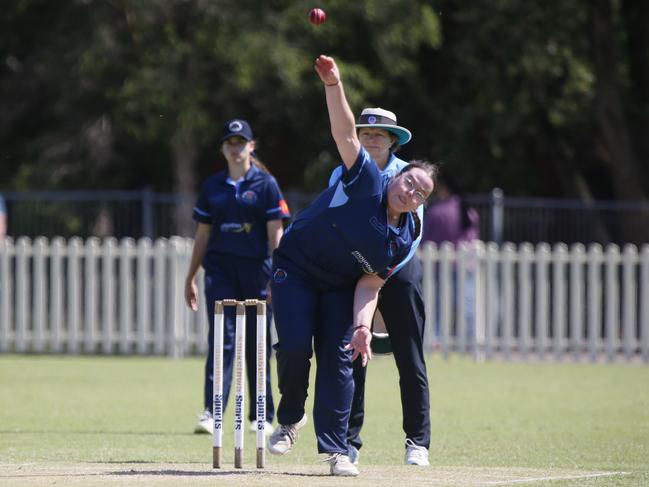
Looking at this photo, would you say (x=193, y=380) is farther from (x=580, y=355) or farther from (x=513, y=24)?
(x=513, y=24)

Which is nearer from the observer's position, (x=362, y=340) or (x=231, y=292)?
(x=362, y=340)

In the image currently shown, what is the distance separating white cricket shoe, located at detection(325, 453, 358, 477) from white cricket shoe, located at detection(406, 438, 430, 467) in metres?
Answer: 0.68

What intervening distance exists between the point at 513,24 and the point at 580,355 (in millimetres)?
7808

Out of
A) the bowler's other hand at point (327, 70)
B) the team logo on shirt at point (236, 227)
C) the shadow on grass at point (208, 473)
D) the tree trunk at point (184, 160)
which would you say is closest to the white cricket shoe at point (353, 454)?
the shadow on grass at point (208, 473)

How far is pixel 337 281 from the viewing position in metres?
7.43

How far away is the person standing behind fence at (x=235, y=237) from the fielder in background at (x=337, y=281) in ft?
7.92

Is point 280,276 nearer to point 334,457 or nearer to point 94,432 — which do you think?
point 334,457

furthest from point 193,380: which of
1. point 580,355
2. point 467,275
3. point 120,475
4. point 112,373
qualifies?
point 120,475

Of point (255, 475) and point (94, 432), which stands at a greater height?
point (255, 475)

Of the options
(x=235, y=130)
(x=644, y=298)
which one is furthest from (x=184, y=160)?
(x=235, y=130)

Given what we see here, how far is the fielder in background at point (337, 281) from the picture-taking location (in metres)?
7.16

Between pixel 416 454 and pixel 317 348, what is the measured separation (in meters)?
1.03

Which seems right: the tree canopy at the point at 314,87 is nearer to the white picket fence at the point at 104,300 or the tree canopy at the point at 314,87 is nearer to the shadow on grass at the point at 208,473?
the white picket fence at the point at 104,300

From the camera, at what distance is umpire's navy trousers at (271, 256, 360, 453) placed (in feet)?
24.1
